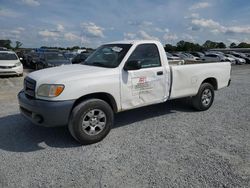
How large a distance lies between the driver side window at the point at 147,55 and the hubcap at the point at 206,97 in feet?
6.27

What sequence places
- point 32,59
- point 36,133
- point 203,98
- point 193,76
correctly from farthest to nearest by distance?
point 32,59, point 203,98, point 193,76, point 36,133

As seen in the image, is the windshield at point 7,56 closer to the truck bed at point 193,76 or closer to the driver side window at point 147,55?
the driver side window at point 147,55

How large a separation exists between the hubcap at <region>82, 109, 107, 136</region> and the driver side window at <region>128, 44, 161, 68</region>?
4.14 ft

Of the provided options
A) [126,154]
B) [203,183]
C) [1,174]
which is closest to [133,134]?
[126,154]

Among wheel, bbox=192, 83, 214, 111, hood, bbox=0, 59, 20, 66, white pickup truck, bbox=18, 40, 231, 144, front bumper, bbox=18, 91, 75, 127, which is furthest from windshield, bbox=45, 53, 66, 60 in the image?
front bumper, bbox=18, 91, 75, 127

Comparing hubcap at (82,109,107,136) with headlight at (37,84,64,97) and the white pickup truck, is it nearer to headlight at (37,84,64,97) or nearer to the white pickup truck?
the white pickup truck

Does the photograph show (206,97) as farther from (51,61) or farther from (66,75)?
(51,61)

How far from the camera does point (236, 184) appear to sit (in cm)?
287

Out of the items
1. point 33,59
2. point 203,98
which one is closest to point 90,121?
point 203,98

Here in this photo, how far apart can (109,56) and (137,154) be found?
2.15 metres

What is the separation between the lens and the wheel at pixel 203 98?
5957 mm

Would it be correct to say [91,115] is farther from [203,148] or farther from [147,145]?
[203,148]

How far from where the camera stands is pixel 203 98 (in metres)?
6.11

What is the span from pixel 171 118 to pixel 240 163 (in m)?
2.26
